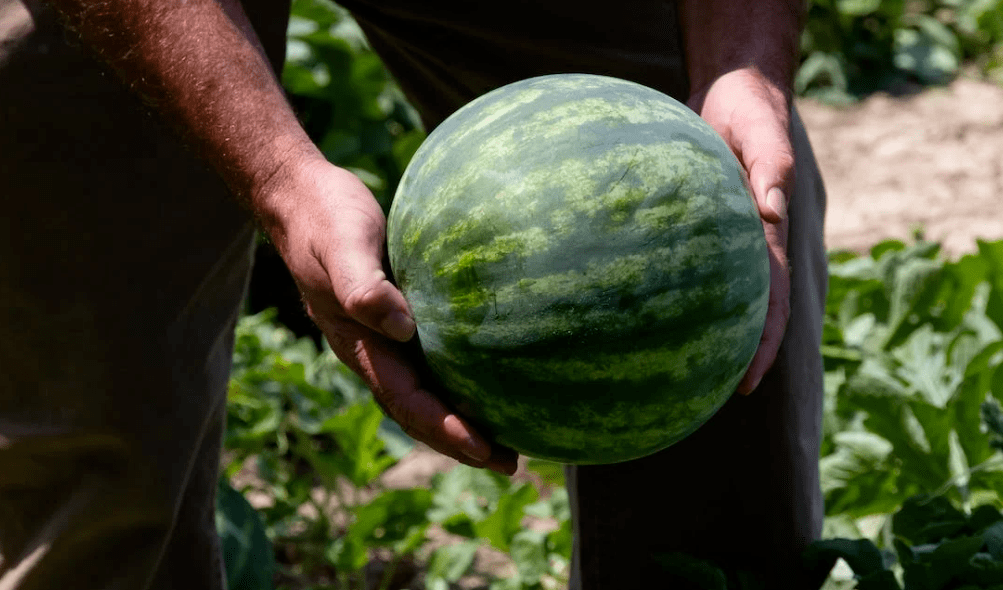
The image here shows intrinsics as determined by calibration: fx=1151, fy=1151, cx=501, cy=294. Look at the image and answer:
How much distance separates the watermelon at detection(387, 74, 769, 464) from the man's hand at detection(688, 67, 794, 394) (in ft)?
0.54

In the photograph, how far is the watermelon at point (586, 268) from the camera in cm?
146

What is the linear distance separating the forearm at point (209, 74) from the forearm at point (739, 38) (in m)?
0.73

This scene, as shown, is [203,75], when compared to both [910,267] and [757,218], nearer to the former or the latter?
[757,218]

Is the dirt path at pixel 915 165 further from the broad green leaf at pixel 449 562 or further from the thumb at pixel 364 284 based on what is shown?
the thumb at pixel 364 284

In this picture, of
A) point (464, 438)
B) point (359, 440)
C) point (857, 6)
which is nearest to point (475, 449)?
point (464, 438)

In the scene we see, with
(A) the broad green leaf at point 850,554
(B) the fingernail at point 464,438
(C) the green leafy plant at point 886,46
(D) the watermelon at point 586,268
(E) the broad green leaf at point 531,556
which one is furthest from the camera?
(C) the green leafy plant at point 886,46

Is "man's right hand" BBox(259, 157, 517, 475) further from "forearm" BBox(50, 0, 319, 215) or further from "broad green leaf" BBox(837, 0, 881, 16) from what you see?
"broad green leaf" BBox(837, 0, 881, 16)

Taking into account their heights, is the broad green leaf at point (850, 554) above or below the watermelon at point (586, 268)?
below

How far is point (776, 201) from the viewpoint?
1.71 m

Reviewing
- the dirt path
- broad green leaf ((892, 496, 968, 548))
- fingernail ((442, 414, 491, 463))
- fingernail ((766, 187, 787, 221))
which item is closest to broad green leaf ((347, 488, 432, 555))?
broad green leaf ((892, 496, 968, 548))

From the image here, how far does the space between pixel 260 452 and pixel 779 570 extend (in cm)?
160

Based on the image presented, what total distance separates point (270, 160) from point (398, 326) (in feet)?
1.27

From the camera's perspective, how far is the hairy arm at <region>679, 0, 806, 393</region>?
1.75m

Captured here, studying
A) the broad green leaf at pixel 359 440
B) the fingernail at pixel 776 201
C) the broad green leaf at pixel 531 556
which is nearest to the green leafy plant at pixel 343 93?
the broad green leaf at pixel 359 440
